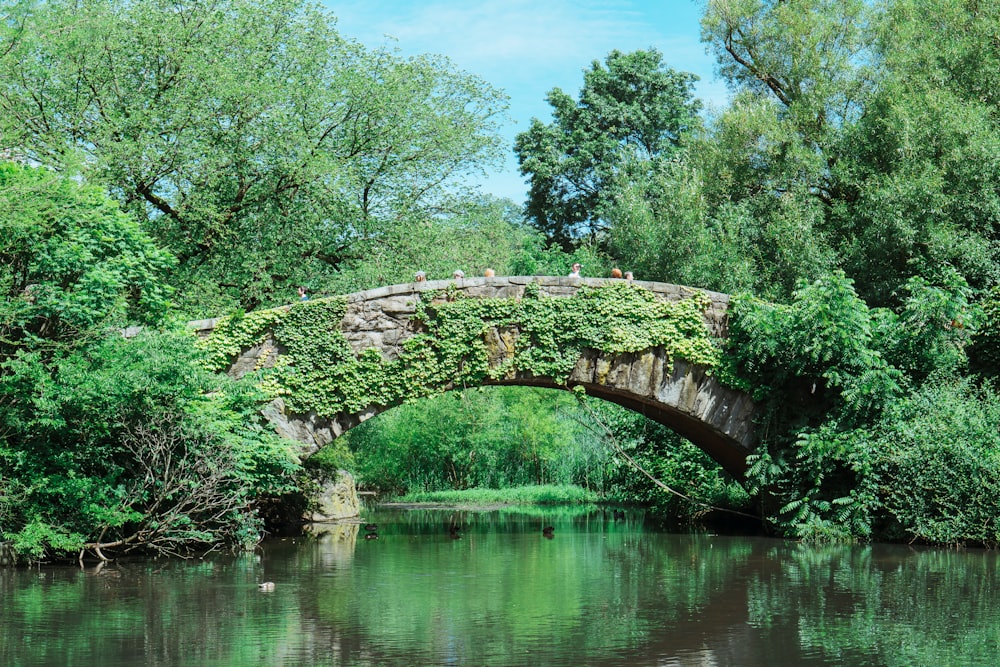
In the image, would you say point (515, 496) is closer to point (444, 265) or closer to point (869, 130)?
point (444, 265)

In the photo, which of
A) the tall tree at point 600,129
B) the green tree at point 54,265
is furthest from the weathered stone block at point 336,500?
the tall tree at point 600,129

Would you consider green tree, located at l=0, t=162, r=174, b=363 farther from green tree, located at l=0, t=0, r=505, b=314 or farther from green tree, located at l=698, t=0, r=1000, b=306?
green tree, located at l=698, t=0, r=1000, b=306

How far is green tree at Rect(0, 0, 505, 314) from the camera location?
67.3 ft

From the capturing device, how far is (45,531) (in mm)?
12008

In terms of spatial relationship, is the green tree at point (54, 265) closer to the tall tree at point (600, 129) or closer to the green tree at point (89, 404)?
the green tree at point (89, 404)

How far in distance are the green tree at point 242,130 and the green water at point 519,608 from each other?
892cm

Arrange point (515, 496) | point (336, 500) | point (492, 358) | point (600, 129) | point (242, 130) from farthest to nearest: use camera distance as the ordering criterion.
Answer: point (600, 129)
point (515, 496)
point (242, 130)
point (336, 500)
point (492, 358)

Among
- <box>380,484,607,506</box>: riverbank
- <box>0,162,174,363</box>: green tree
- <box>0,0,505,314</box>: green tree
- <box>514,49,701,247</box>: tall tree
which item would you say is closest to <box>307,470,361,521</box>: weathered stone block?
<box>0,0,505,314</box>: green tree

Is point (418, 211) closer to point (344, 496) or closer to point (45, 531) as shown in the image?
point (344, 496)

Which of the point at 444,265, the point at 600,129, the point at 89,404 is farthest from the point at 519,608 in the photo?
the point at 600,129

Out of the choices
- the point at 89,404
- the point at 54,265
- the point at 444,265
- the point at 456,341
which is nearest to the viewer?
the point at 89,404

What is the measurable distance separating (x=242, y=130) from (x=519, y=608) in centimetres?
1482

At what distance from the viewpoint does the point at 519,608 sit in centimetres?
928

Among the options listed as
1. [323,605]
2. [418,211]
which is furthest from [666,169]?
[323,605]
